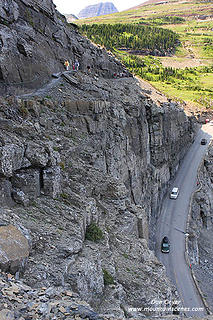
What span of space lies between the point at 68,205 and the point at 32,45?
1689 centimetres

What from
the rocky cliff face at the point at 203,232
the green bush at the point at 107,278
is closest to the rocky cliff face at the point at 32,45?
the green bush at the point at 107,278

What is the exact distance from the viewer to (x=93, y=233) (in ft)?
51.8

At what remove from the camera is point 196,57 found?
144125 millimetres

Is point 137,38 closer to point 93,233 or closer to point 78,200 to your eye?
point 78,200

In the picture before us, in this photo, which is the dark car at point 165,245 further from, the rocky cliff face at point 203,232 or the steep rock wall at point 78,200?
the steep rock wall at point 78,200

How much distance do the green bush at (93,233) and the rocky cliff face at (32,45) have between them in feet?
38.6

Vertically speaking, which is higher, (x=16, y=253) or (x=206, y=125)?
(x=16, y=253)

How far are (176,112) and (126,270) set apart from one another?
3991 cm

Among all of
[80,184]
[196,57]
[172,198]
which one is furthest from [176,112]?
[196,57]

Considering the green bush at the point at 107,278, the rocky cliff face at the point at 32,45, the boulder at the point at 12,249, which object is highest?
the rocky cliff face at the point at 32,45

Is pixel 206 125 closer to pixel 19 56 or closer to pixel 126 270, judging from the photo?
pixel 19 56

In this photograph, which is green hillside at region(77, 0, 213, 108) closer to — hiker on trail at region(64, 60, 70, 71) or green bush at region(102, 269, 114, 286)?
hiker on trail at region(64, 60, 70, 71)

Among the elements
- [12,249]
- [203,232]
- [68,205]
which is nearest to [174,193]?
[203,232]

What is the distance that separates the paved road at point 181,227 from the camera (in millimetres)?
28316
